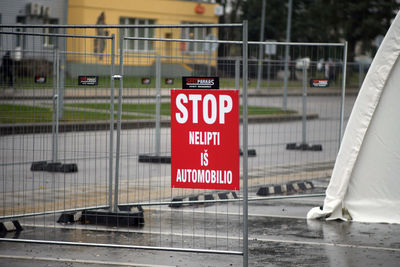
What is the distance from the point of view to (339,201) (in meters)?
9.20

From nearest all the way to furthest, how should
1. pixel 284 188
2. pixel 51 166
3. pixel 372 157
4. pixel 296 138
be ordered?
pixel 372 157
pixel 284 188
pixel 51 166
pixel 296 138

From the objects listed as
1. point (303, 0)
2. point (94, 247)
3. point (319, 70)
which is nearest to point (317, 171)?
point (319, 70)

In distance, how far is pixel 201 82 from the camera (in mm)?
6426

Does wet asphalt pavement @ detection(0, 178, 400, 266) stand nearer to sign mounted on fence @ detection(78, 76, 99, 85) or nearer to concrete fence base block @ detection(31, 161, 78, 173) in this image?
sign mounted on fence @ detection(78, 76, 99, 85)

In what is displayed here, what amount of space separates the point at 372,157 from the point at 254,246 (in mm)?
2597

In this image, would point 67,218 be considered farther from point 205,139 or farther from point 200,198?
point 205,139

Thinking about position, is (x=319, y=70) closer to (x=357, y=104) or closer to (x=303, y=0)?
(x=357, y=104)

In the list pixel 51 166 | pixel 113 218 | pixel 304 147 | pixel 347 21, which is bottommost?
pixel 113 218

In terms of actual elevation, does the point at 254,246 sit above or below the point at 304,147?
below

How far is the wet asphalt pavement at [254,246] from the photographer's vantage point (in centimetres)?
695

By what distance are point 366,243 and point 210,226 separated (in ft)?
6.53

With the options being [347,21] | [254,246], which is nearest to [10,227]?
[254,246]

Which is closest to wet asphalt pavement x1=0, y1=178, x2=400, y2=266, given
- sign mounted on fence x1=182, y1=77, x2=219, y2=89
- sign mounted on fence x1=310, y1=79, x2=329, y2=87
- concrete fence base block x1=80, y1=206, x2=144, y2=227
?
concrete fence base block x1=80, y1=206, x2=144, y2=227

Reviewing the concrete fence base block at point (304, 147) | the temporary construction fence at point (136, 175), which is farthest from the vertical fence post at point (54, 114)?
the concrete fence base block at point (304, 147)
